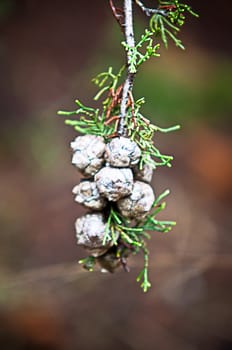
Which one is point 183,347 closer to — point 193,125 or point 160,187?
point 160,187

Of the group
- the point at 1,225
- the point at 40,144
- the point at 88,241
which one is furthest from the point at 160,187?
the point at 88,241

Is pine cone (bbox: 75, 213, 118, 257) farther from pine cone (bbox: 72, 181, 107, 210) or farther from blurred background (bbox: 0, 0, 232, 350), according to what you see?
blurred background (bbox: 0, 0, 232, 350)

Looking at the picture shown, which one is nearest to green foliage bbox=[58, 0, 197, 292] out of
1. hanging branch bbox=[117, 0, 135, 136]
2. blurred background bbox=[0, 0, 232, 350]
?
hanging branch bbox=[117, 0, 135, 136]

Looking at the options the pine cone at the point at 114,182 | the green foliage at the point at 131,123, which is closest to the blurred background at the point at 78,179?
the green foliage at the point at 131,123

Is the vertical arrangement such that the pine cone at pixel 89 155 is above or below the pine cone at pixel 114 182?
above

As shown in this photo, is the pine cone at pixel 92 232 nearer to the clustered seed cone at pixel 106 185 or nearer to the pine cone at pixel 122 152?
the clustered seed cone at pixel 106 185
